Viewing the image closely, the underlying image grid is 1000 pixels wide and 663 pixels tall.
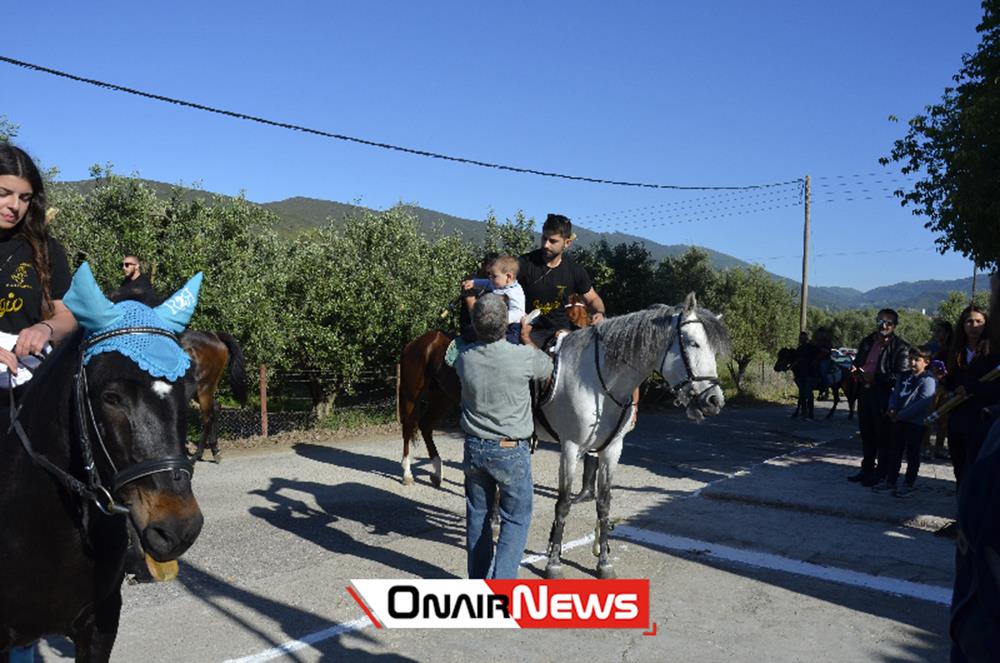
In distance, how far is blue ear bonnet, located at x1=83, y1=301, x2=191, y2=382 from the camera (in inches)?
87.2

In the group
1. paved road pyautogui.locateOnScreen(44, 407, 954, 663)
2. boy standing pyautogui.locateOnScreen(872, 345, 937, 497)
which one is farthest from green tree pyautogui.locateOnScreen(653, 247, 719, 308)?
paved road pyautogui.locateOnScreen(44, 407, 954, 663)

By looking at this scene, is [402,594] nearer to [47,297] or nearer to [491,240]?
[47,297]

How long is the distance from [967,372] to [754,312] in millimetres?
26753

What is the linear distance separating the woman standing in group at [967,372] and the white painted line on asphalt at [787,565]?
150 centimetres

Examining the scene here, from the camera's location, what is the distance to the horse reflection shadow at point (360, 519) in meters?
6.43

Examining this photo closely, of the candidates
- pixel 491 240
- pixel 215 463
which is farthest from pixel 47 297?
pixel 491 240

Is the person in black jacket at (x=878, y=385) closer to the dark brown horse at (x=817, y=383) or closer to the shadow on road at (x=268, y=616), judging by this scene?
the dark brown horse at (x=817, y=383)

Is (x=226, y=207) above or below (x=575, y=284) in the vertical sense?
above

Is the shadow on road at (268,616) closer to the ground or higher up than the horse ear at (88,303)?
closer to the ground

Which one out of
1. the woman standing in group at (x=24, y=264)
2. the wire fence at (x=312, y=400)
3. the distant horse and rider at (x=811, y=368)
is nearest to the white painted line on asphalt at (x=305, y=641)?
the woman standing in group at (x=24, y=264)

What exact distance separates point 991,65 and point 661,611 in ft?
36.6

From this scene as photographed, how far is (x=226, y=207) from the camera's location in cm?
1489
